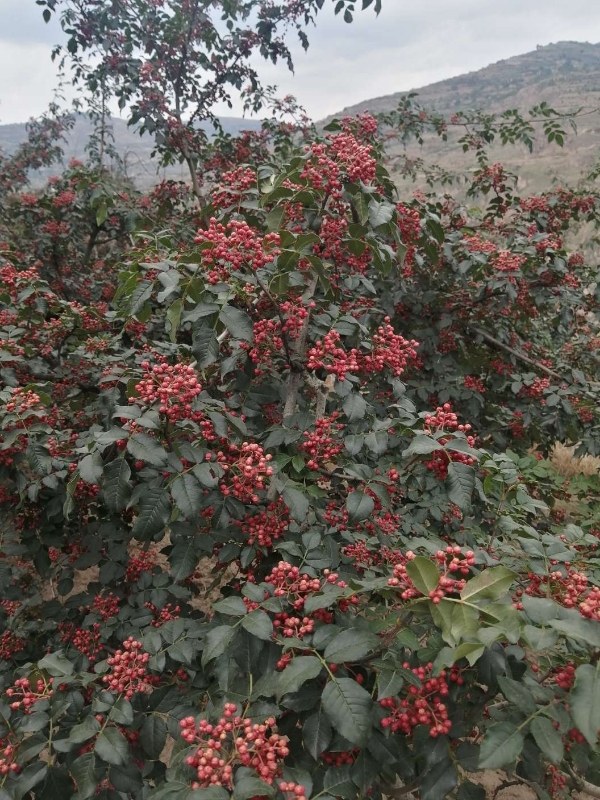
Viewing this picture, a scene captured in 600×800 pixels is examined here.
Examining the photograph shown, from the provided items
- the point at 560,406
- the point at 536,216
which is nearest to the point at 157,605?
the point at 560,406

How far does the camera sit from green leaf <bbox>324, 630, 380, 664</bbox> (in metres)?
1.24

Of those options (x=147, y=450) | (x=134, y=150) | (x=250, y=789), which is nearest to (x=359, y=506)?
(x=147, y=450)

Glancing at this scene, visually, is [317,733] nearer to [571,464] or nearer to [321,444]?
[321,444]

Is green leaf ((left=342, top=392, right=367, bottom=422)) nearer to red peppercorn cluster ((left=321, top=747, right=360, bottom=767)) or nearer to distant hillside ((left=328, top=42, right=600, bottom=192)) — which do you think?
red peppercorn cluster ((left=321, top=747, right=360, bottom=767))

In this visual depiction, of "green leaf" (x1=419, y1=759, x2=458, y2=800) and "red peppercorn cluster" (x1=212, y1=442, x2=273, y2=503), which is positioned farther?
"red peppercorn cluster" (x1=212, y1=442, x2=273, y2=503)

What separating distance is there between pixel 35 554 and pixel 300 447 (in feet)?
5.52

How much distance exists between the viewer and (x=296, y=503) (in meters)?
1.71

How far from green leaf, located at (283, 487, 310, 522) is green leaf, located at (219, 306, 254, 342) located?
0.57 metres

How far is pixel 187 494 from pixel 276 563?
637mm

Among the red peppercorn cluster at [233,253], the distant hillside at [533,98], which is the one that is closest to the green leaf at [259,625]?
the red peppercorn cluster at [233,253]

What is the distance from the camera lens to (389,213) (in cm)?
204

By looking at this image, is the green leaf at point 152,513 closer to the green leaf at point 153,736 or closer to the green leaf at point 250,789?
the green leaf at point 153,736

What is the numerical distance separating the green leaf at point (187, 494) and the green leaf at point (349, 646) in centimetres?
58

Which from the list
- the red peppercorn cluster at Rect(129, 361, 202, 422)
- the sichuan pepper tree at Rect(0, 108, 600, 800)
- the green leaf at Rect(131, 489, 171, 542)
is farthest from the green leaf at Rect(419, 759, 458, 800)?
the red peppercorn cluster at Rect(129, 361, 202, 422)
